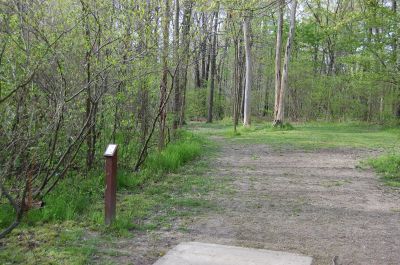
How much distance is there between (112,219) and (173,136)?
671 centimetres

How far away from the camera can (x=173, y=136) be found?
1140 centimetres

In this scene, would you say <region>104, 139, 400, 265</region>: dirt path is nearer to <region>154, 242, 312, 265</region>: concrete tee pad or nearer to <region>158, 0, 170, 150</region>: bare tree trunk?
<region>154, 242, 312, 265</region>: concrete tee pad

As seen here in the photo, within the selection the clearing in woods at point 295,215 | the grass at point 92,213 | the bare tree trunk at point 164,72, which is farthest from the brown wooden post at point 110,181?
Result: the bare tree trunk at point 164,72

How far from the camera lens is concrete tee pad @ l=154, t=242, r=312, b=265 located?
3785 mm

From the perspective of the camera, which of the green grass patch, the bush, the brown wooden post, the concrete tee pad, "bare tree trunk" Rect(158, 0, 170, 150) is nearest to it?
the concrete tee pad

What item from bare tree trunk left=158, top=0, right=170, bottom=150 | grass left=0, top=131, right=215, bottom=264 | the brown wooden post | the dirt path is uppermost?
bare tree trunk left=158, top=0, right=170, bottom=150

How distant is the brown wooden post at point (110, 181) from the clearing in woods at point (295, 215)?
0.43 m

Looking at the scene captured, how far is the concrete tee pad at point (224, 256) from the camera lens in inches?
149

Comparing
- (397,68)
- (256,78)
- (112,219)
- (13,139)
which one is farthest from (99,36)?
(256,78)

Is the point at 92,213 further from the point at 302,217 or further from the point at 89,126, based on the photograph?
the point at 302,217

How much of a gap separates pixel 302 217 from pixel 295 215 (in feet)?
0.38

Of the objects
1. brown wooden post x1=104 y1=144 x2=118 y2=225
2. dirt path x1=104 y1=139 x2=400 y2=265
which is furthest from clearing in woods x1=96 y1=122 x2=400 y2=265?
brown wooden post x1=104 y1=144 x2=118 y2=225

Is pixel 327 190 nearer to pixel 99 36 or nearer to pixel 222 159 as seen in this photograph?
pixel 222 159

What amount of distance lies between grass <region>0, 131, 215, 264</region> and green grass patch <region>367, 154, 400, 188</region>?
326 centimetres
